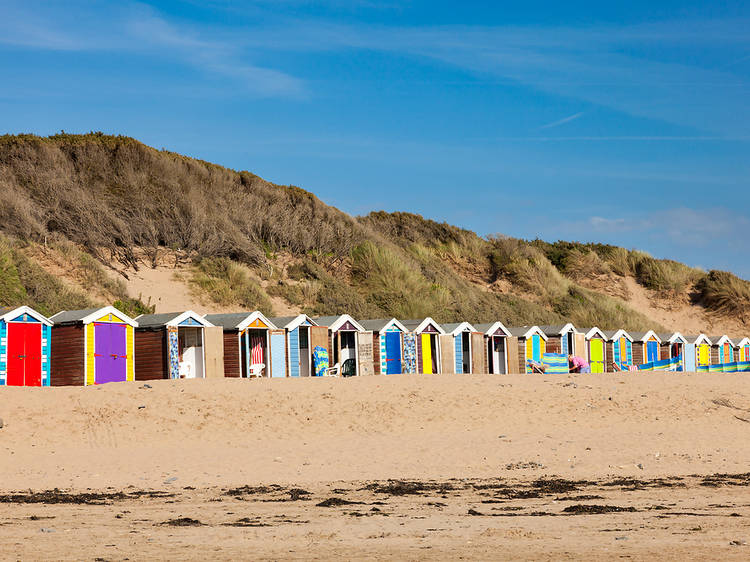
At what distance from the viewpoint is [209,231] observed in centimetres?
4281

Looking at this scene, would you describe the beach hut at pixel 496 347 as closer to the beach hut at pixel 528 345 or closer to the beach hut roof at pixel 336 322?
the beach hut at pixel 528 345

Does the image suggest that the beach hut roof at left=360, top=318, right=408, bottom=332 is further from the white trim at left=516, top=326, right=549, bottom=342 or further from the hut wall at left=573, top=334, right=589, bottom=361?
the hut wall at left=573, top=334, right=589, bottom=361

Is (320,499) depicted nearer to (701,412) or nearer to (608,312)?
(701,412)

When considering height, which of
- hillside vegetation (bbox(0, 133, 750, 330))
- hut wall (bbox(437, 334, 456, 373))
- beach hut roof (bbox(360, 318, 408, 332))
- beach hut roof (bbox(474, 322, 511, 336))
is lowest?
Answer: hut wall (bbox(437, 334, 456, 373))

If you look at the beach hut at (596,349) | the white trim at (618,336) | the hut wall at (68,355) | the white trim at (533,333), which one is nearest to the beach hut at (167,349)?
the hut wall at (68,355)

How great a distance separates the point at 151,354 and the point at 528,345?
16.0 m

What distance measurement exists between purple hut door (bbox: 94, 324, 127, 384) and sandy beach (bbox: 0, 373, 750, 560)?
10.7 ft

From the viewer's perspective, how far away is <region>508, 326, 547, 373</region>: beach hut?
34625mm

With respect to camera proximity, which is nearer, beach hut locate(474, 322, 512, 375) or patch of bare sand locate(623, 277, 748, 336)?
beach hut locate(474, 322, 512, 375)

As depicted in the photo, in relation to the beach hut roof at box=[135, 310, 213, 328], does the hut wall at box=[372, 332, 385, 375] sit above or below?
below

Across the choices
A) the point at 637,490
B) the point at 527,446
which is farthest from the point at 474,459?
the point at 637,490

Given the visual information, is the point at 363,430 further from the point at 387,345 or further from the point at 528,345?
the point at 528,345

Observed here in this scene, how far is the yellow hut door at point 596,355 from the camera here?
125 ft

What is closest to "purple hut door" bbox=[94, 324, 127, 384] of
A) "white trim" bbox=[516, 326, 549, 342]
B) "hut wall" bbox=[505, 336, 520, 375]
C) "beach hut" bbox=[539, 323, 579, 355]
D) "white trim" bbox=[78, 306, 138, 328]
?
"white trim" bbox=[78, 306, 138, 328]
